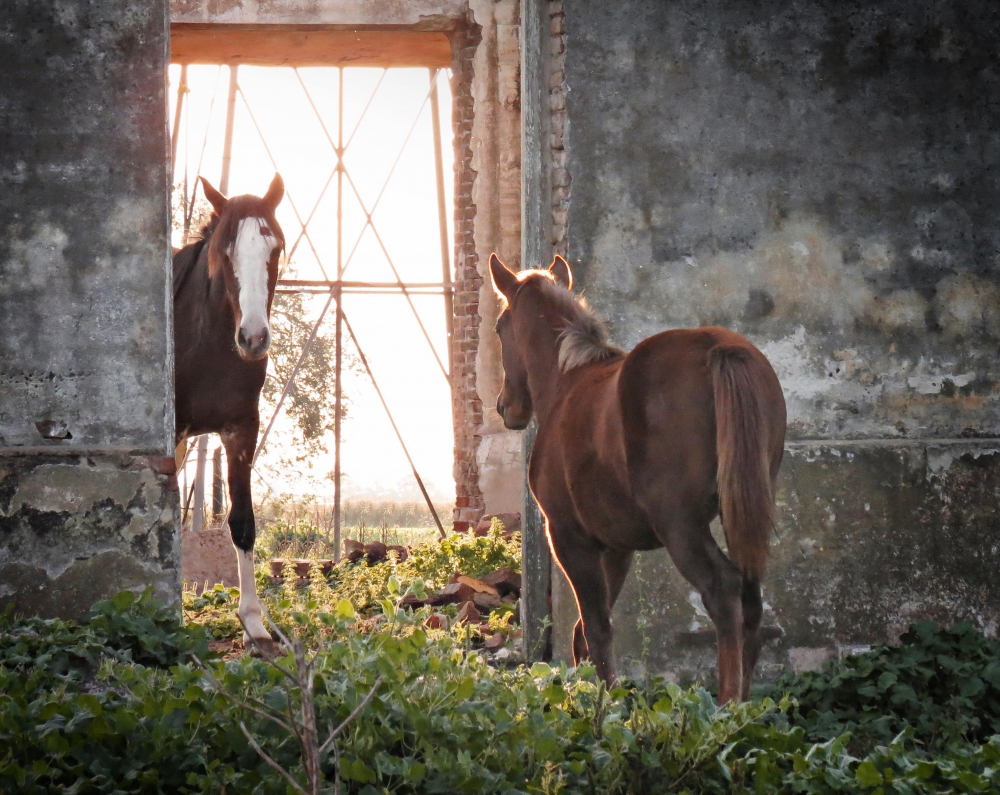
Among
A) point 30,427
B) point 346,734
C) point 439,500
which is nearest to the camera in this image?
point 346,734

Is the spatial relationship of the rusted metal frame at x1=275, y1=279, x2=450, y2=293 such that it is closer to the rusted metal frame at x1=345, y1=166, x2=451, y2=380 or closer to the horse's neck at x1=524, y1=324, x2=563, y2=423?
the rusted metal frame at x1=345, y1=166, x2=451, y2=380

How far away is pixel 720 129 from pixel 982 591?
2727mm

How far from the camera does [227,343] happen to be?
6.71 meters

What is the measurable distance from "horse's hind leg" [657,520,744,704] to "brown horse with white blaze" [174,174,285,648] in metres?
2.98

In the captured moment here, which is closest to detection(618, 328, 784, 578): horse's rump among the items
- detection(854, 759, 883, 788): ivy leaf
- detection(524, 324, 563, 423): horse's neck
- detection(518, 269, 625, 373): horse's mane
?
detection(518, 269, 625, 373): horse's mane

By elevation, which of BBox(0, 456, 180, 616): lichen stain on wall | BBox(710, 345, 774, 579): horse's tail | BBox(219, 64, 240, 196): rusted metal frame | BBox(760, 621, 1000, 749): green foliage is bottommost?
BBox(760, 621, 1000, 749): green foliage

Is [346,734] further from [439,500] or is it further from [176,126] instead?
[439,500]

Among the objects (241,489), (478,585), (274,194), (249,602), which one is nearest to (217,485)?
(478,585)

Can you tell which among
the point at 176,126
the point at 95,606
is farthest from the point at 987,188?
the point at 176,126

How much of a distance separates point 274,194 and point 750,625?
3.88m

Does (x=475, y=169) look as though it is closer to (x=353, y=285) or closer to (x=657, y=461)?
(x=353, y=285)

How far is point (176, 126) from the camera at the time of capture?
541 inches

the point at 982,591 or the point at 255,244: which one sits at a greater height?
the point at 255,244

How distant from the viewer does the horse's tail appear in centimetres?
391
